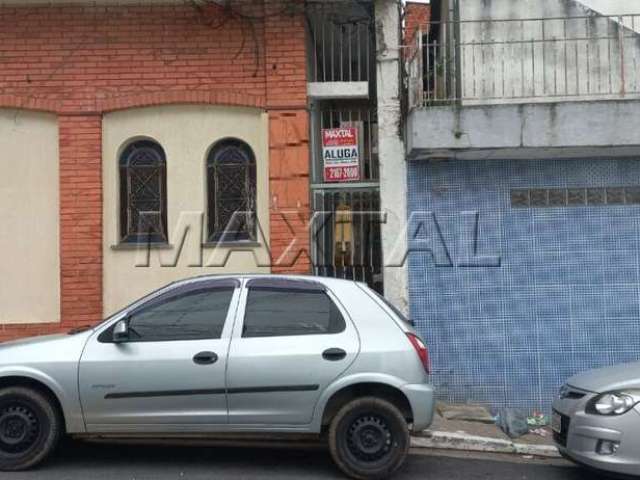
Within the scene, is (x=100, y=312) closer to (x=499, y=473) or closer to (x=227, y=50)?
(x=227, y=50)

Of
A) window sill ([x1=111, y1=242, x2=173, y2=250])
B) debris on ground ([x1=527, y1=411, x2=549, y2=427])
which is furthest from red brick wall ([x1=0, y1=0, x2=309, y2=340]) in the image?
debris on ground ([x1=527, y1=411, x2=549, y2=427])

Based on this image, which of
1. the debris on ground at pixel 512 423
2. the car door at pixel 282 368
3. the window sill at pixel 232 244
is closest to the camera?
the car door at pixel 282 368

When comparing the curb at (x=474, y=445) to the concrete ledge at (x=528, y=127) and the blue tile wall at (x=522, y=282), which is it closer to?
the blue tile wall at (x=522, y=282)

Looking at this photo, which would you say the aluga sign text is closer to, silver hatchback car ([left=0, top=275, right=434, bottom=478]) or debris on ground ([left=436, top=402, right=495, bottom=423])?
debris on ground ([left=436, top=402, right=495, bottom=423])

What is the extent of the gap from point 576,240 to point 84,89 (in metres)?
6.09

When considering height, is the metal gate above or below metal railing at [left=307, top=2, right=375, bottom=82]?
below

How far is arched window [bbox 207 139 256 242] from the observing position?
9727 millimetres

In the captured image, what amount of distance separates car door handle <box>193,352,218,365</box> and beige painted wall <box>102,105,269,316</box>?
3.28 metres

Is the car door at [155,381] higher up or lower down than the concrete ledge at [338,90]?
lower down

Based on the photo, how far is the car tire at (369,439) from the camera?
638 cm

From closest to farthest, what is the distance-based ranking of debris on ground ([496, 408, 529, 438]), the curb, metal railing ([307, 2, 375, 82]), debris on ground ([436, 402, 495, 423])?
1. the curb
2. debris on ground ([496, 408, 529, 438])
3. debris on ground ([436, 402, 495, 423])
4. metal railing ([307, 2, 375, 82])

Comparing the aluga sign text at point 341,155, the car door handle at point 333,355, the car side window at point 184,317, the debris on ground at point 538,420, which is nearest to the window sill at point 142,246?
the aluga sign text at point 341,155

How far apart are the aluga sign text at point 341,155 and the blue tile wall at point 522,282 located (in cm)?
88

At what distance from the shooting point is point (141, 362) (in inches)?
250
